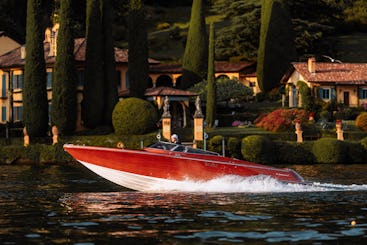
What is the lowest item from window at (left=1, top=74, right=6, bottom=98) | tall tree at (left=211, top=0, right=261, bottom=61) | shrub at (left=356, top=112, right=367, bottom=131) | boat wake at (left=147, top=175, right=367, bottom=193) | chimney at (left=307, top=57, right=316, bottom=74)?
boat wake at (left=147, top=175, right=367, bottom=193)

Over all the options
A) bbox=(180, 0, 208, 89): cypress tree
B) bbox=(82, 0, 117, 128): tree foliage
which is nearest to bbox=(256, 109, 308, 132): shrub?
bbox=(82, 0, 117, 128): tree foliage

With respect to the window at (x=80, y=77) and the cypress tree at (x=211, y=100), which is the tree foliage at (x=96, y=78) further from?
the cypress tree at (x=211, y=100)

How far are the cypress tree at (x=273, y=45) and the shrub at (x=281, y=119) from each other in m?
17.4

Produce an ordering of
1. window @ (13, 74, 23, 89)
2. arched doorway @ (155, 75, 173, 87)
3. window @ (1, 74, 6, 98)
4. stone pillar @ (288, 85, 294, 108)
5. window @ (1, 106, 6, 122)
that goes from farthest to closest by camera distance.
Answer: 1. arched doorway @ (155, 75, 173, 87)
2. window @ (1, 74, 6, 98)
3. window @ (1, 106, 6, 122)
4. stone pillar @ (288, 85, 294, 108)
5. window @ (13, 74, 23, 89)

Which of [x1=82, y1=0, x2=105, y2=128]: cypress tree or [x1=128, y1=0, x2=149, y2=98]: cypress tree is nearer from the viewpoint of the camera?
[x1=82, y1=0, x2=105, y2=128]: cypress tree

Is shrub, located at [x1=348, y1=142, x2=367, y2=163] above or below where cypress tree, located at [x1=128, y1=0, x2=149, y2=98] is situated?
below

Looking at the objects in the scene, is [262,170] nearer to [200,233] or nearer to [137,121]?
[200,233]

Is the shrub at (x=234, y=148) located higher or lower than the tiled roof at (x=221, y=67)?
lower

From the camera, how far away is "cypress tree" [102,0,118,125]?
6775 centimetres

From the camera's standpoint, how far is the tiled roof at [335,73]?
74.8m

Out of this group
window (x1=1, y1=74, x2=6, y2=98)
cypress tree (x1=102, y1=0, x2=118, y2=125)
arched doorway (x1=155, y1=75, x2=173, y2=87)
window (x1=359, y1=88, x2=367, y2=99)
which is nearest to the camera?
cypress tree (x1=102, y1=0, x2=118, y2=125)

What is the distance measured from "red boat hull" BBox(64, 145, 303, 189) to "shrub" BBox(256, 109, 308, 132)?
3060 cm

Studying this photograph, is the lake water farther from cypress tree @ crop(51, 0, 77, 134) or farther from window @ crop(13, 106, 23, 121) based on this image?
window @ crop(13, 106, 23, 121)

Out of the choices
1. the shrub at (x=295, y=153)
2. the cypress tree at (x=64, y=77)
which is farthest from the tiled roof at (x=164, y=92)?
the shrub at (x=295, y=153)
